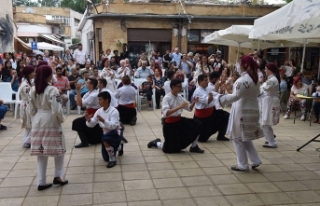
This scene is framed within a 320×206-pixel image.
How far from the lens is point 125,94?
27.0ft

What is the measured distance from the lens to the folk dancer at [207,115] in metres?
6.04

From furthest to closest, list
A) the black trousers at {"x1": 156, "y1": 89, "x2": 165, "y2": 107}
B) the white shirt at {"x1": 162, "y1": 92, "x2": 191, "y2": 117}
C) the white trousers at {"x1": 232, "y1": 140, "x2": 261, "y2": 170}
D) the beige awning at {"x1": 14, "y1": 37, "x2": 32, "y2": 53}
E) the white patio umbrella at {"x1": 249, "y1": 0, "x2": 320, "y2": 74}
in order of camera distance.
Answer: the beige awning at {"x1": 14, "y1": 37, "x2": 32, "y2": 53}, the black trousers at {"x1": 156, "y1": 89, "x2": 165, "y2": 107}, the white shirt at {"x1": 162, "y1": 92, "x2": 191, "y2": 117}, the white patio umbrella at {"x1": 249, "y1": 0, "x2": 320, "y2": 74}, the white trousers at {"x1": 232, "y1": 140, "x2": 261, "y2": 170}

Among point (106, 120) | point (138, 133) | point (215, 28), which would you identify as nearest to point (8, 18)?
point (215, 28)

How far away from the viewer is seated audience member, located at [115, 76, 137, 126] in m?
8.20

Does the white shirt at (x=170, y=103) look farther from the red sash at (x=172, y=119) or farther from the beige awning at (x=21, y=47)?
the beige awning at (x=21, y=47)

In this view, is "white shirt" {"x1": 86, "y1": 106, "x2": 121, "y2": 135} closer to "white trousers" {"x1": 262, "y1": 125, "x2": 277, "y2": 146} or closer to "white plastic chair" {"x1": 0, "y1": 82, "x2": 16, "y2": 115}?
"white trousers" {"x1": 262, "y1": 125, "x2": 277, "y2": 146}

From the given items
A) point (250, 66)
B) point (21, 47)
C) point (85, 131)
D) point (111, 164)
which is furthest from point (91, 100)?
point (21, 47)

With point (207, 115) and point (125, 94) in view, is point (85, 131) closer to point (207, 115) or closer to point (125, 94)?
point (125, 94)

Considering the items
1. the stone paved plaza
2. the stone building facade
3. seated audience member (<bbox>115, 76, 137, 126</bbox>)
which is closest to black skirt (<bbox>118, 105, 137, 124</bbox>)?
seated audience member (<bbox>115, 76, 137, 126</bbox>)

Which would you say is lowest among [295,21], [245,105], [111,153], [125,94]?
[111,153]

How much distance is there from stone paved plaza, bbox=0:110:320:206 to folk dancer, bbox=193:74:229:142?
0.24 meters

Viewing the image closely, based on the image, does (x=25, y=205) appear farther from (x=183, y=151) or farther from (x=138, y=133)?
(x=138, y=133)

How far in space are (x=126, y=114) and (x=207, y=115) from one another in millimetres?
2517

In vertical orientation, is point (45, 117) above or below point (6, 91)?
above
